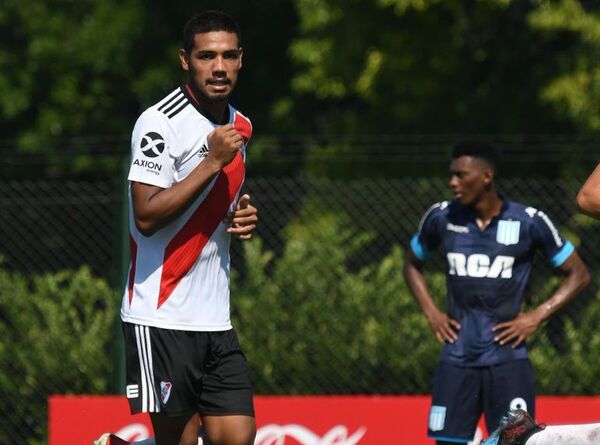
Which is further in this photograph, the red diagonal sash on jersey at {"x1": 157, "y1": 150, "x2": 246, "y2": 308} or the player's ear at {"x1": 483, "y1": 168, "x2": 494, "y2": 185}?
the player's ear at {"x1": 483, "y1": 168, "x2": 494, "y2": 185}

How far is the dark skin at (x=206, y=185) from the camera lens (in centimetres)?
523

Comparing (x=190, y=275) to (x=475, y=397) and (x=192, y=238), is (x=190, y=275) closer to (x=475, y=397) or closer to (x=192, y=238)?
(x=192, y=238)

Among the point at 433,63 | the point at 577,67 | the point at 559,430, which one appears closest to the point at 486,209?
the point at 559,430

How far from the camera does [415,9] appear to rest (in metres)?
15.0

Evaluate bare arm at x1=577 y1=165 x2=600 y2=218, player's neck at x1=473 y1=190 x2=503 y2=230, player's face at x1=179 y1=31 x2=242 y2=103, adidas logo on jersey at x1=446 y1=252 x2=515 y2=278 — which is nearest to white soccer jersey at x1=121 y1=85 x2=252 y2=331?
player's face at x1=179 y1=31 x2=242 y2=103

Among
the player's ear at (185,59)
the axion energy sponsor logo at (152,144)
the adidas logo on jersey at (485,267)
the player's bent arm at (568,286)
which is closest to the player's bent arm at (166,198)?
the axion energy sponsor logo at (152,144)

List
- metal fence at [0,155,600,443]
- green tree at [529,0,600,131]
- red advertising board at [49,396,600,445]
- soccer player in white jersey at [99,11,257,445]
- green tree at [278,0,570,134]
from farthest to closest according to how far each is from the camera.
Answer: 1. green tree at [278,0,570,134]
2. green tree at [529,0,600,131]
3. metal fence at [0,155,600,443]
4. red advertising board at [49,396,600,445]
5. soccer player in white jersey at [99,11,257,445]

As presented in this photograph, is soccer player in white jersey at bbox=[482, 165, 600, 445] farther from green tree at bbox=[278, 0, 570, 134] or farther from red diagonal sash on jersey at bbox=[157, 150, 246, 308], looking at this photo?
green tree at bbox=[278, 0, 570, 134]

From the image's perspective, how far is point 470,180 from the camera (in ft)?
24.8

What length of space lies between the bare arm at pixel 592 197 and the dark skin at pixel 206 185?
4.50 ft

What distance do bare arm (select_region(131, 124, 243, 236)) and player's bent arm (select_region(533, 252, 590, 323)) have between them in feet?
9.50

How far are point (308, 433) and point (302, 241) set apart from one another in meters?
1.75

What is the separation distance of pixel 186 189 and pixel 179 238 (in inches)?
12.7

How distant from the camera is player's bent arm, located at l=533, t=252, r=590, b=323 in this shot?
297 inches
